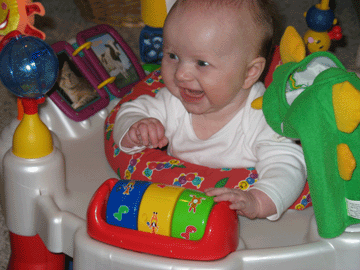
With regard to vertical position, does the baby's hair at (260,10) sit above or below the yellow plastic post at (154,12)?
above

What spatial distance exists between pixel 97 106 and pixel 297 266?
2.07 feet

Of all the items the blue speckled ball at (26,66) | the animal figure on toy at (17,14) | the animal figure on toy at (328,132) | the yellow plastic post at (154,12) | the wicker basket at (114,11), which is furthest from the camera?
the wicker basket at (114,11)

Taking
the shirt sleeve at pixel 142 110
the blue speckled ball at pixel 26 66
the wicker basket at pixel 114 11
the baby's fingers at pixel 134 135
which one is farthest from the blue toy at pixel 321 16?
the wicker basket at pixel 114 11

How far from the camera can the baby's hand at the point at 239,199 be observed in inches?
29.7

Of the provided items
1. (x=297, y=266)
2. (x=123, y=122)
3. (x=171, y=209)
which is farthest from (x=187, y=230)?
(x=123, y=122)

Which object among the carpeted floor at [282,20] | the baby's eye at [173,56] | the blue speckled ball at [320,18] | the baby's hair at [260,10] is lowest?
the carpeted floor at [282,20]

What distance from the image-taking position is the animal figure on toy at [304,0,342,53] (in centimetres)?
123

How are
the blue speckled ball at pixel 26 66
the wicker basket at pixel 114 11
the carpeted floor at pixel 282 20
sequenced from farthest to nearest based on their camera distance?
the wicker basket at pixel 114 11 < the carpeted floor at pixel 282 20 < the blue speckled ball at pixel 26 66

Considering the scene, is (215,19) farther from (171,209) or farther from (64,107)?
(64,107)

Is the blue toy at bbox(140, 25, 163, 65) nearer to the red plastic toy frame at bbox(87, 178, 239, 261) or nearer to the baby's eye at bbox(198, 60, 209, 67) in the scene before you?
the baby's eye at bbox(198, 60, 209, 67)

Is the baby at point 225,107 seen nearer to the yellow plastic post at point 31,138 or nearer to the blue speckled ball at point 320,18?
the yellow plastic post at point 31,138

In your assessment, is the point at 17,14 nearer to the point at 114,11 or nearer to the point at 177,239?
the point at 177,239

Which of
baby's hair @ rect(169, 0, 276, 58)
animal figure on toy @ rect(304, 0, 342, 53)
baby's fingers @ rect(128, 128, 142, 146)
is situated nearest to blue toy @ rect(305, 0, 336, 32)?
animal figure on toy @ rect(304, 0, 342, 53)

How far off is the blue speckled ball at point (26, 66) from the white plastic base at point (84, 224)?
14cm
